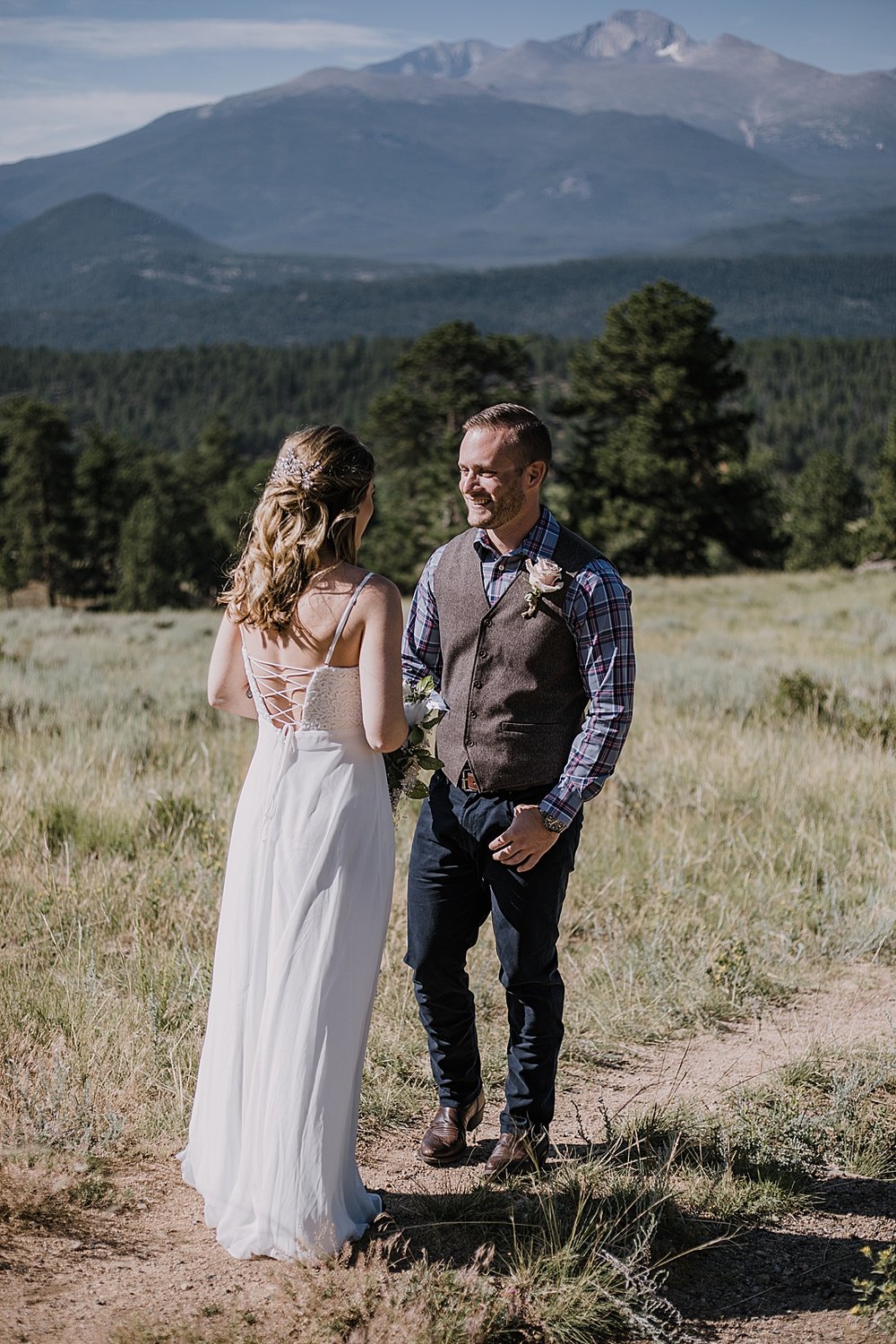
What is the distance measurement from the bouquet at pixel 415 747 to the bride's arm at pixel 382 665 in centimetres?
32

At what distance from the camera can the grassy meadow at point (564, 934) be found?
308 cm

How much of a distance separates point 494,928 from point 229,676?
1.01 meters

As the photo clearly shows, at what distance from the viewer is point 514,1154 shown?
3.12 metres

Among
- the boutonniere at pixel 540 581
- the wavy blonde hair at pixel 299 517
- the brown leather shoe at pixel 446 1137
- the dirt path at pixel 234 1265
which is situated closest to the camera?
the dirt path at pixel 234 1265

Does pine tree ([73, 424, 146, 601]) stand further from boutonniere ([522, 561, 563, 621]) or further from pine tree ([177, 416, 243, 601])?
boutonniere ([522, 561, 563, 621])

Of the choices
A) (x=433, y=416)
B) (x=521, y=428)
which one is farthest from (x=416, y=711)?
(x=433, y=416)

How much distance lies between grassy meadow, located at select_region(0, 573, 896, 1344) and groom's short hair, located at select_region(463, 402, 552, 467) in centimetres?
185

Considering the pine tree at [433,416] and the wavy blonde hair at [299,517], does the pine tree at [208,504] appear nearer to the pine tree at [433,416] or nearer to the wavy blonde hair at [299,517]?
the pine tree at [433,416]

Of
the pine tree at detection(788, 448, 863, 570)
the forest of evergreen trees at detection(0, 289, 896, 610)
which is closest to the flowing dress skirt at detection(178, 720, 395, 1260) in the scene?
the forest of evergreen trees at detection(0, 289, 896, 610)

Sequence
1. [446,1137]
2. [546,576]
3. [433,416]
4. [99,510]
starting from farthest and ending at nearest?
[99,510] → [433,416] → [446,1137] → [546,576]

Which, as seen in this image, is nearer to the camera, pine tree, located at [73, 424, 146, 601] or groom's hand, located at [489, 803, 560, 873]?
groom's hand, located at [489, 803, 560, 873]

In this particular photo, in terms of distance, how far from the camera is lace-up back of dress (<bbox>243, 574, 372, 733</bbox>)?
2.67 m

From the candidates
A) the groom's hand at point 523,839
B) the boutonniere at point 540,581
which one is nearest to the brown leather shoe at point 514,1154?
the groom's hand at point 523,839

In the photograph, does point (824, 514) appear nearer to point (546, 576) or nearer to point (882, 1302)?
point (546, 576)
